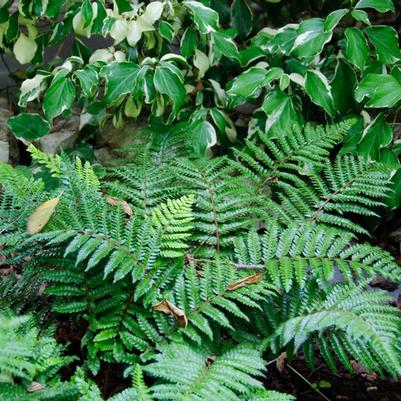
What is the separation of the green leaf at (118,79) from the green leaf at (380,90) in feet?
2.48

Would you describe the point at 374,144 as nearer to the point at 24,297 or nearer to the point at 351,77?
the point at 351,77

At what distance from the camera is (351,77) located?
2.03 metres

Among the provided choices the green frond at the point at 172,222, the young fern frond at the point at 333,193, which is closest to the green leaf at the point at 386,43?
the young fern frond at the point at 333,193

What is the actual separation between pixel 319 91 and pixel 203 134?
458 mm

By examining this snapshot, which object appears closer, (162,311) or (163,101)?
(162,311)

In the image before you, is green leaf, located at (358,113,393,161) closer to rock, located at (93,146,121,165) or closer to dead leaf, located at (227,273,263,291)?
dead leaf, located at (227,273,263,291)

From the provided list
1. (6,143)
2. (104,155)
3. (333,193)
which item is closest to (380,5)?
(333,193)

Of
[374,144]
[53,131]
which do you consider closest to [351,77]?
[374,144]

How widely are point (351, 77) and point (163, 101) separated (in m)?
0.71

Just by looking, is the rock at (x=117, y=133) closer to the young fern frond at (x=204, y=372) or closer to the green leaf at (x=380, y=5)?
the green leaf at (x=380, y=5)

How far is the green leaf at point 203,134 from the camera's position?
2.09 meters

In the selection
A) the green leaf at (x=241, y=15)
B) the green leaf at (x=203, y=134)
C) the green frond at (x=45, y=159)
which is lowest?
the green leaf at (x=203, y=134)

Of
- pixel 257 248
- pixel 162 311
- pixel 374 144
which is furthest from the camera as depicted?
pixel 374 144

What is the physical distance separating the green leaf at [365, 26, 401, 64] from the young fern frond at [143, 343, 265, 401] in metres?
1.09
